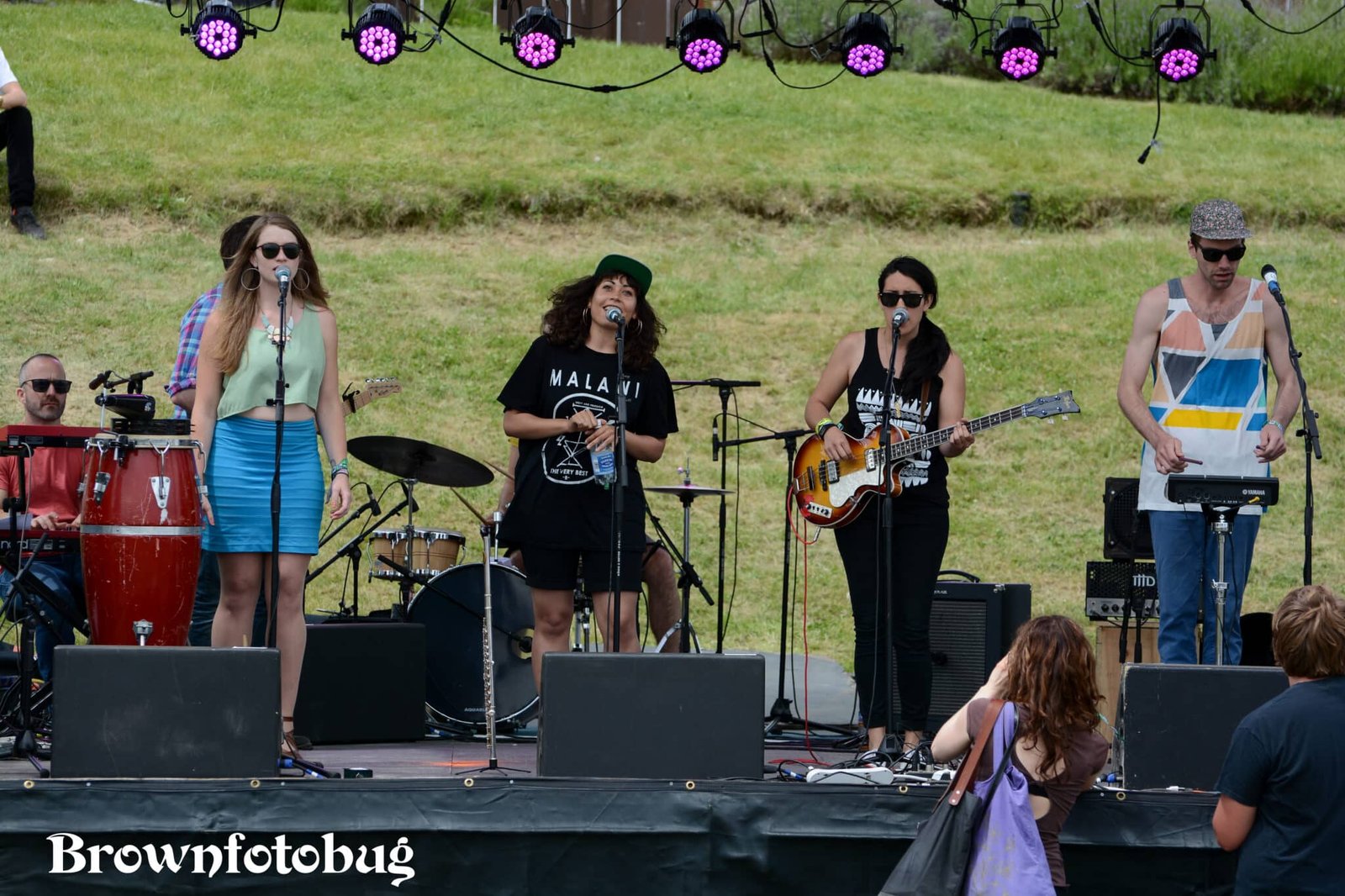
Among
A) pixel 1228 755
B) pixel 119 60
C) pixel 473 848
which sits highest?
pixel 119 60

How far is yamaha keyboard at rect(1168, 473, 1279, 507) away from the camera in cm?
559

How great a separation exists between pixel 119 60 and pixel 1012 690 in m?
19.0

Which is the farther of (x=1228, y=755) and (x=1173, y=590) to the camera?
(x=1173, y=590)

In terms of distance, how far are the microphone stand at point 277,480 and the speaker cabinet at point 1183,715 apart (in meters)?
2.73

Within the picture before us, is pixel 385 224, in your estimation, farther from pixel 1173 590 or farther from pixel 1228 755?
pixel 1228 755

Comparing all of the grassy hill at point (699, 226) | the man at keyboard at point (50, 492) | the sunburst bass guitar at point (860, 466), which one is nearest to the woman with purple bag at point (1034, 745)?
the sunburst bass guitar at point (860, 466)

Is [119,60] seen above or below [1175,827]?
above

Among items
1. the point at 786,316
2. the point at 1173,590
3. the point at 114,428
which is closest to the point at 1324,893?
the point at 1173,590

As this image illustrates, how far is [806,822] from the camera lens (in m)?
4.82

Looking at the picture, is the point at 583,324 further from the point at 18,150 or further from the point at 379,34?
the point at 18,150

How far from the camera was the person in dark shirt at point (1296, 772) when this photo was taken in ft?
12.3

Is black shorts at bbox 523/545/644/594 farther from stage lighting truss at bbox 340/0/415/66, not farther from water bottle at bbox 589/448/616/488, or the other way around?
stage lighting truss at bbox 340/0/415/66

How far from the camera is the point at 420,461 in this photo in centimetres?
733

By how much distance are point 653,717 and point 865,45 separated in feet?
14.8
